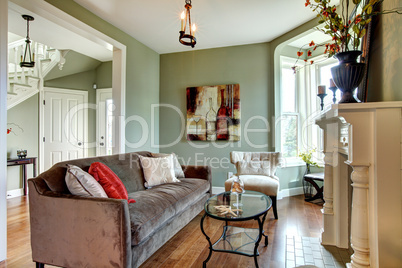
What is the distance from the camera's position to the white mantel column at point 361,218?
4.64 ft

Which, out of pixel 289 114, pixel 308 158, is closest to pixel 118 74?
pixel 289 114

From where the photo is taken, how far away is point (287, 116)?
4395 mm

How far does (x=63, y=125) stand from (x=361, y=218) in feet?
18.8

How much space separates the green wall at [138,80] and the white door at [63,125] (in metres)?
2.04

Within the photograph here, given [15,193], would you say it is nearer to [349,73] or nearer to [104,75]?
[104,75]

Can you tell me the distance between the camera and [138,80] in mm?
4164

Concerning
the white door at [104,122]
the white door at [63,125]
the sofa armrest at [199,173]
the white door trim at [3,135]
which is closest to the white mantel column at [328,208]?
A: the sofa armrest at [199,173]

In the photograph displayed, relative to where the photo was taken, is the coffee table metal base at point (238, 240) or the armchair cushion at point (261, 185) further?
the armchair cushion at point (261, 185)

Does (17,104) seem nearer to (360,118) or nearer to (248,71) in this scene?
(248,71)

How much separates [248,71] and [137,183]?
291 cm

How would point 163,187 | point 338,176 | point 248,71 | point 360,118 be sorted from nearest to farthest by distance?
point 360,118
point 338,176
point 163,187
point 248,71

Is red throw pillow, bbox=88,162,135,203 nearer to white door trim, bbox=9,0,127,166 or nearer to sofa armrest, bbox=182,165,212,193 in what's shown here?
sofa armrest, bbox=182,165,212,193

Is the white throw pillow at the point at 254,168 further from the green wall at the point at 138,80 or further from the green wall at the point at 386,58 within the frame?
the green wall at the point at 386,58

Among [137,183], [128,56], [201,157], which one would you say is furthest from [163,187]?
[128,56]
